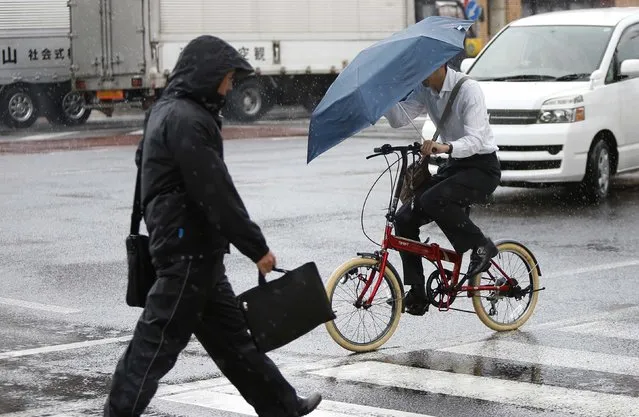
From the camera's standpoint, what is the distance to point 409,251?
8.43m

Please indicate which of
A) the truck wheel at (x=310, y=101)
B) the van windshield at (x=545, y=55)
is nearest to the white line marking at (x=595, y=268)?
the van windshield at (x=545, y=55)

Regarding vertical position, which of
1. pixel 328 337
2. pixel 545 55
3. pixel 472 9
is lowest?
pixel 328 337

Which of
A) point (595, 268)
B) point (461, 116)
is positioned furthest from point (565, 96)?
point (461, 116)

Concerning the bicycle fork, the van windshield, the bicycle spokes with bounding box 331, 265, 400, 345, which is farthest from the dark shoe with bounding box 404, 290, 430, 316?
the van windshield

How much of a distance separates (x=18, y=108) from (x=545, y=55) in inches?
683

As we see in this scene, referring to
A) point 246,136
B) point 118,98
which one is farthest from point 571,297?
point 118,98

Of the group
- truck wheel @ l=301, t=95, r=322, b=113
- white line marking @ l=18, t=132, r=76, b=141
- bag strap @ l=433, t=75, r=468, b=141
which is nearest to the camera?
bag strap @ l=433, t=75, r=468, b=141

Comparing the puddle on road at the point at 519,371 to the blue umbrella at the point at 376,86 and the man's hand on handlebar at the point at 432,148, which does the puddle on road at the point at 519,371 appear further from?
the blue umbrella at the point at 376,86

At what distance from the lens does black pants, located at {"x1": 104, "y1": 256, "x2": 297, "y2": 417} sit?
5.88 meters

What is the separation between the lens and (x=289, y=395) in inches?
243

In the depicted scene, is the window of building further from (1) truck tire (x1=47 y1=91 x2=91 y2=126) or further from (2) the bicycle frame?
(2) the bicycle frame

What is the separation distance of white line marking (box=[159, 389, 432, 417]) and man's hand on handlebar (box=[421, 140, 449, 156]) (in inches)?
68.0

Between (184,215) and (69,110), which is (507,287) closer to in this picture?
(184,215)

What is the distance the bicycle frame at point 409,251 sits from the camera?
8242 millimetres
